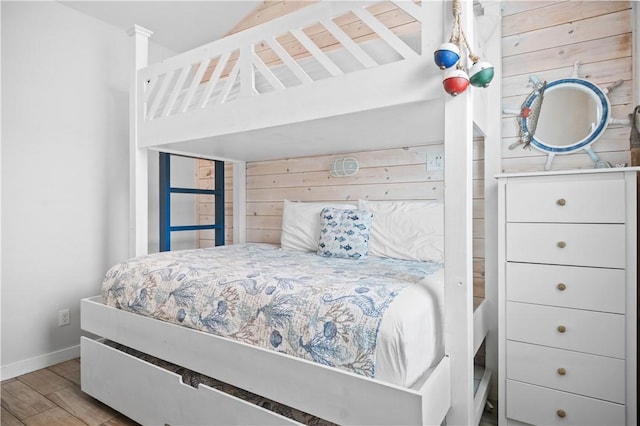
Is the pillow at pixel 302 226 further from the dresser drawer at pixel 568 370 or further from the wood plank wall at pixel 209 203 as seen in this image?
the dresser drawer at pixel 568 370

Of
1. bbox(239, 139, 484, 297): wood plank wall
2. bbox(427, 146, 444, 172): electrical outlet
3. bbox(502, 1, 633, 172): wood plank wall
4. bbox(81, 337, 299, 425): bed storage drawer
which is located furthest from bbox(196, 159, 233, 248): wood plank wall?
bbox(502, 1, 633, 172): wood plank wall

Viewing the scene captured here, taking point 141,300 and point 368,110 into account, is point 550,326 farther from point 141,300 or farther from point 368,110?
point 141,300

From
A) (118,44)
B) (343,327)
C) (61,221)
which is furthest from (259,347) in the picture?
(118,44)

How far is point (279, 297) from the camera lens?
1273mm

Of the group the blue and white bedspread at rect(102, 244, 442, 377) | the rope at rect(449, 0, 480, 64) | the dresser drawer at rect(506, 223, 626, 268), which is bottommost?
the blue and white bedspread at rect(102, 244, 442, 377)

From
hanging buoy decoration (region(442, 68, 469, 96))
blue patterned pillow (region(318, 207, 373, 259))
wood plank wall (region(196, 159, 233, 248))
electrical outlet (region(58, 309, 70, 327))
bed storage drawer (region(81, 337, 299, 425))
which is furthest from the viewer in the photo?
wood plank wall (region(196, 159, 233, 248))

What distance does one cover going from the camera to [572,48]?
5.90 feet

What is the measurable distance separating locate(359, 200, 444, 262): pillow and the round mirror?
619mm

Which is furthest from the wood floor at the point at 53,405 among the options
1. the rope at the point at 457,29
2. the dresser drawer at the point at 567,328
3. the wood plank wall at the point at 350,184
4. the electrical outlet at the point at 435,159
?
the rope at the point at 457,29

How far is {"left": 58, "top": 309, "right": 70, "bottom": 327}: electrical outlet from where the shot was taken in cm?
241

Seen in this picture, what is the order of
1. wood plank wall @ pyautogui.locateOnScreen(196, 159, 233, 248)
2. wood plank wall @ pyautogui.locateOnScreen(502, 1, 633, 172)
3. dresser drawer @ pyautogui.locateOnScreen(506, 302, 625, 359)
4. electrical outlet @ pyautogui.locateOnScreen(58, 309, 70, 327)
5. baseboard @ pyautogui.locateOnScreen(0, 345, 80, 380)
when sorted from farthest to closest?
wood plank wall @ pyautogui.locateOnScreen(196, 159, 233, 248) → electrical outlet @ pyautogui.locateOnScreen(58, 309, 70, 327) → baseboard @ pyautogui.locateOnScreen(0, 345, 80, 380) → wood plank wall @ pyautogui.locateOnScreen(502, 1, 633, 172) → dresser drawer @ pyautogui.locateOnScreen(506, 302, 625, 359)

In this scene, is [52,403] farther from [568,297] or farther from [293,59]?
[568,297]

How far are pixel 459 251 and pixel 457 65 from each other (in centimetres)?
62

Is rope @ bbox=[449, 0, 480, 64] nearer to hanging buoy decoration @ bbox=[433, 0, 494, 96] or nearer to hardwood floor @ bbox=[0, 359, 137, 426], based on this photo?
hanging buoy decoration @ bbox=[433, 0, 494, 96]
